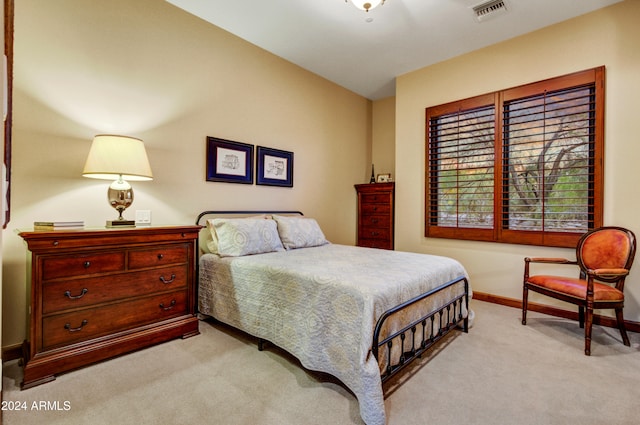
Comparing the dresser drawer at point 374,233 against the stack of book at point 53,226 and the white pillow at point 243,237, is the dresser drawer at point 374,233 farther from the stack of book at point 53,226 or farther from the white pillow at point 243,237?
the stack of book at point 53,226

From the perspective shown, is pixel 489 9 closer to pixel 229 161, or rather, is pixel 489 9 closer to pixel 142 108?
pixel 229 161

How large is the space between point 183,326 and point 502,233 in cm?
345

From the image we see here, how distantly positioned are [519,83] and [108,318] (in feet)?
14.8

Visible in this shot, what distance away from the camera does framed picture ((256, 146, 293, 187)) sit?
362 cm

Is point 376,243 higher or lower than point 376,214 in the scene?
lower

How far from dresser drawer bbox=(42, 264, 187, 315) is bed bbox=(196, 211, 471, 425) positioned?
14.7 inches

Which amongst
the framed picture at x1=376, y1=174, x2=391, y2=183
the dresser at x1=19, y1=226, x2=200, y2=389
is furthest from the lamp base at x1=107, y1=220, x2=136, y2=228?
the framed picture at x1=376, y1=174, x2=391, y2=183

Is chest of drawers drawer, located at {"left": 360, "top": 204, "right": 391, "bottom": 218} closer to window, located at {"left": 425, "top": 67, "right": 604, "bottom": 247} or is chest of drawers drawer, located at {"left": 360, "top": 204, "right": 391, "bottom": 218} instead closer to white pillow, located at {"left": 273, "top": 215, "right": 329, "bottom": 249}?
window, located at {"left": 425, "top": 67, "right": 604, "bottom": 247}

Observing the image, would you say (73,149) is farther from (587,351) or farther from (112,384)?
(587,351)

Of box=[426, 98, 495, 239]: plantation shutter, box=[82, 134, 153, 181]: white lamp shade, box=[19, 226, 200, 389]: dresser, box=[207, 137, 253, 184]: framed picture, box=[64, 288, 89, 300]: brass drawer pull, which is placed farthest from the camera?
box=[426, 98, 495, 239]: plantation shutter

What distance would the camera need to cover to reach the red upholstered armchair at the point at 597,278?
2330 mm

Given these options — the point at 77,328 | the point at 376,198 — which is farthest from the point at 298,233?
the point at 77,328

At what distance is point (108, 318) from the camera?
2127mm

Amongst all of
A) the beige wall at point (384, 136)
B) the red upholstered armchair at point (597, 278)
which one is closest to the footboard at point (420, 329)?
the red upholstered armchair at point (597, 278)
